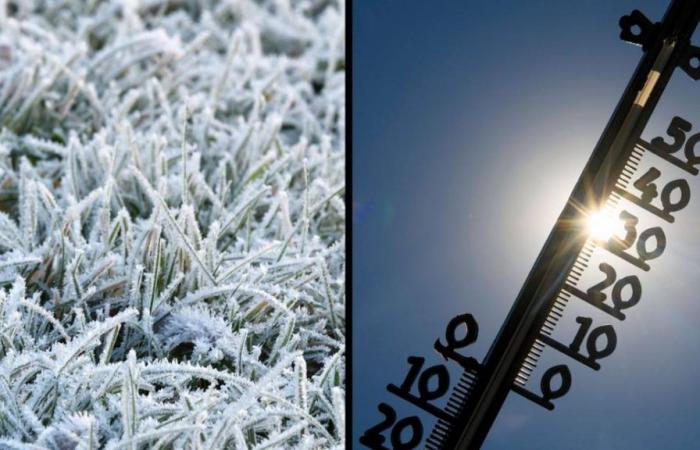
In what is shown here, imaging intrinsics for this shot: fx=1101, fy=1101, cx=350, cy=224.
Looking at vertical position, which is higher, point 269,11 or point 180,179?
point 269,11

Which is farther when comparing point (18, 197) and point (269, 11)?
point (269, 11)

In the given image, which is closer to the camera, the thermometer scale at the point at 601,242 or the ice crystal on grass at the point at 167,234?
the thermometer scale at the point at 601,242

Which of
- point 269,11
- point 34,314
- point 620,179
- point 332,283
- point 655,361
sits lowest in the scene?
point 34,314

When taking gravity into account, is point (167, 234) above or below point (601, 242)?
below

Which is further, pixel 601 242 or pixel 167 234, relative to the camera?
pixel 167 234

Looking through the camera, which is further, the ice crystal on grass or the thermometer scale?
the ice crystal on grass

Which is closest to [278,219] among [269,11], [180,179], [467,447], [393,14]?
[180,179]

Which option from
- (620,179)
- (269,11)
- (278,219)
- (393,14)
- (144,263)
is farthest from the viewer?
(269,11)

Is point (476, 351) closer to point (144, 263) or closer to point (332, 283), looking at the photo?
point (332, 283)
